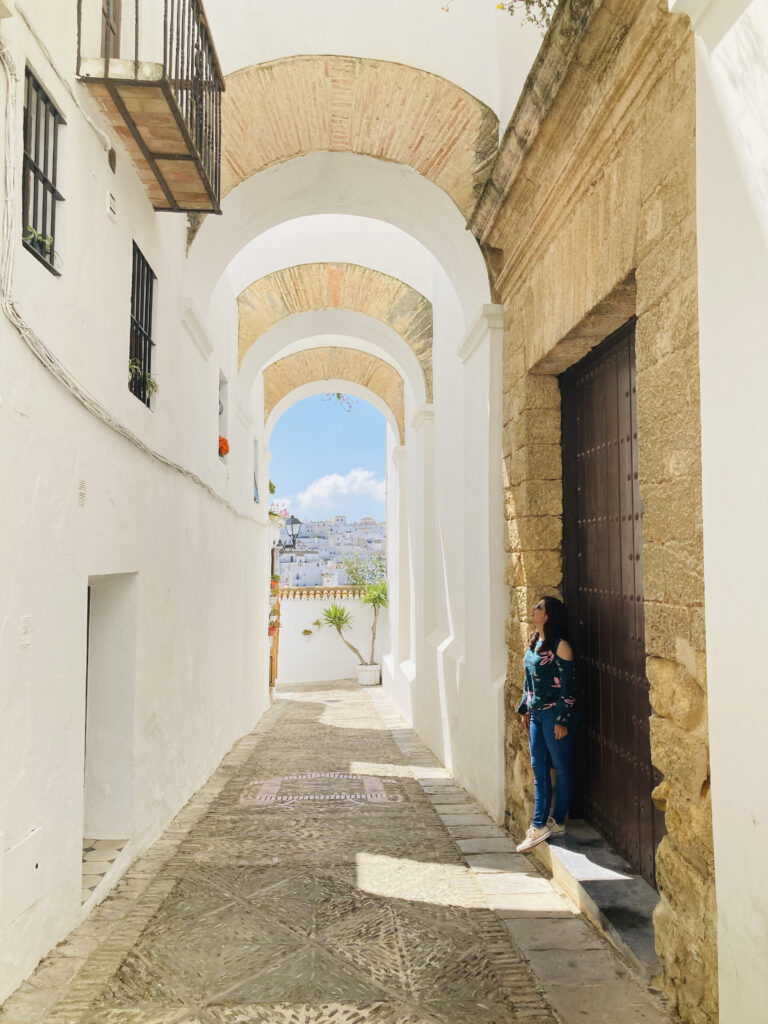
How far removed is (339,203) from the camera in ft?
23.8

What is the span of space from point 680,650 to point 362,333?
352 inches

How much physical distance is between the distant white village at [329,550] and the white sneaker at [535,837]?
12.3 m

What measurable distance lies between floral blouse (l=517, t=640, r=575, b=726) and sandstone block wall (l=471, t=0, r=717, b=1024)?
84 centimetres

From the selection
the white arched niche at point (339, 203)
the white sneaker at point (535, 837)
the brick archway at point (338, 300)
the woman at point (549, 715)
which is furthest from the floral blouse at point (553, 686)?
the brick archway at point (338, 300)

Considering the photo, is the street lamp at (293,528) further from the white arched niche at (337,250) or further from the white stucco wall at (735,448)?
the white stucco wall at (735,448)

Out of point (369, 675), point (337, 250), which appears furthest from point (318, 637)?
point (337, 250)

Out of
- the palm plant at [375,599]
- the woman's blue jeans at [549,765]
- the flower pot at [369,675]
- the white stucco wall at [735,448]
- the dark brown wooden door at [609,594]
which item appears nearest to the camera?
the white stucco wall at [735,448]

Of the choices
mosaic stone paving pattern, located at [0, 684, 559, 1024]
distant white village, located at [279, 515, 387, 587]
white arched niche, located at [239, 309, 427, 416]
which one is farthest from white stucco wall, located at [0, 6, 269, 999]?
distant white village, located at [279, 515, 387, 587]

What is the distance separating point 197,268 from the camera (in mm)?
6281

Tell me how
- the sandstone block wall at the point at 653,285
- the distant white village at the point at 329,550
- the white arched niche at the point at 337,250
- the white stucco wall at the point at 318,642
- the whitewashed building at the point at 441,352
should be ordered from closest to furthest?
the whitewashed building at the point at 441,352
the sandstone block wall at the point at 653,285
the white arched niche at the point at 337,250
the white stucco wall at the point at 318,642
the distant white village at the point at 329,550

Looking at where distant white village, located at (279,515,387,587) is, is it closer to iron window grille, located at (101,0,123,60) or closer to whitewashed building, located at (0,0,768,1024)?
whitewashed building, located at (0,0,768,1024)

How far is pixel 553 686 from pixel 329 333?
7776 millimetres

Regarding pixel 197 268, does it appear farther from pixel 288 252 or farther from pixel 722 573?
pixel 722 573

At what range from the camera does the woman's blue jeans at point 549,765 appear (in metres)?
4.39
